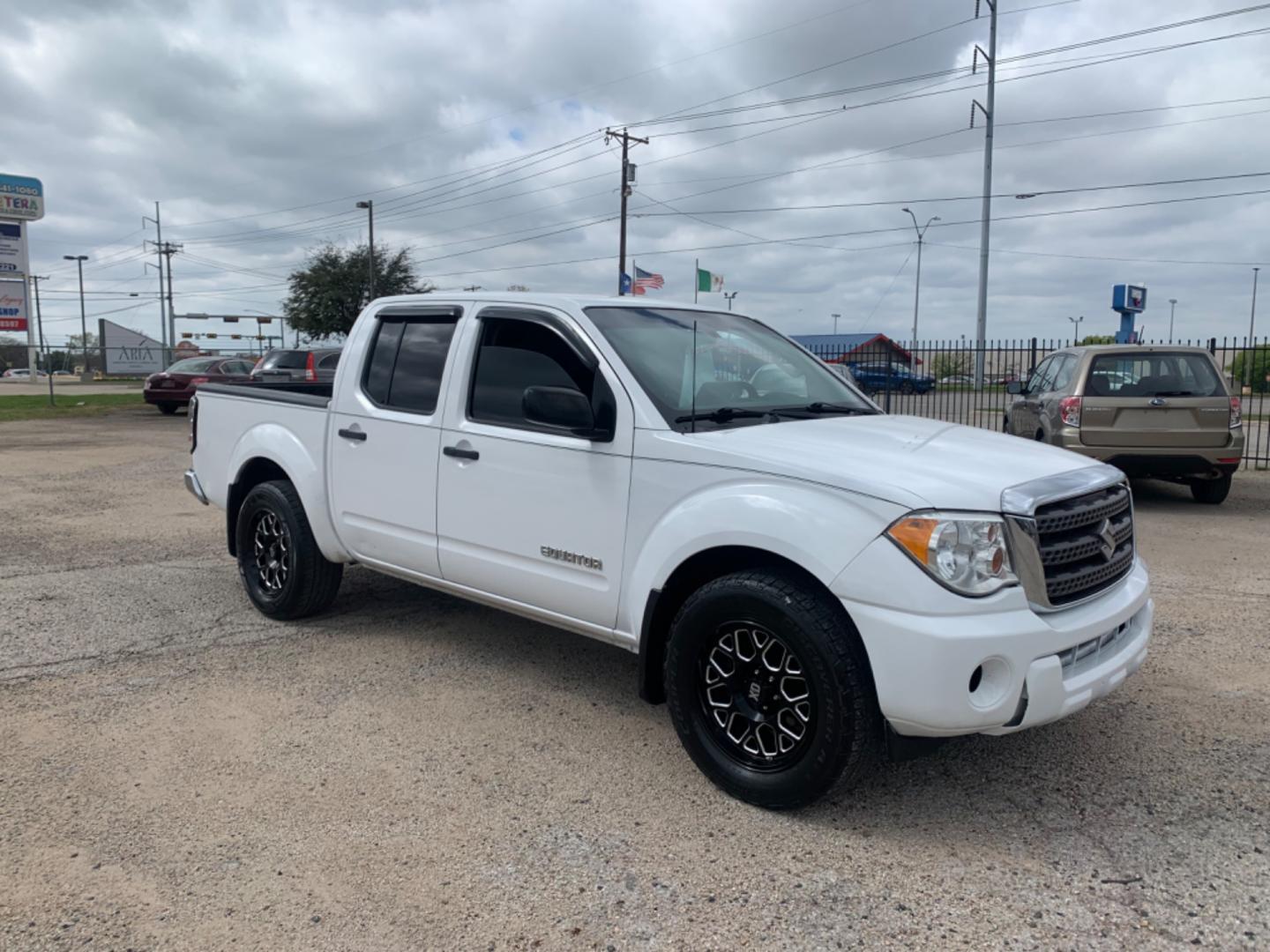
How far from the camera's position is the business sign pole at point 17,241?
2764cm

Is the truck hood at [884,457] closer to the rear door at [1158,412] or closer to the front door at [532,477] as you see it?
the front door at [532,477]

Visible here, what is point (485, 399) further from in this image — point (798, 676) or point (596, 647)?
point (798, 676)

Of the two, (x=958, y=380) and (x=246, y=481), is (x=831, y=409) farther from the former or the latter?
(x=958, y=380)

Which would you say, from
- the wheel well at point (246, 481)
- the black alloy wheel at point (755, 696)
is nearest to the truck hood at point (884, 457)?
the black alloy wheel at point (755, 696)

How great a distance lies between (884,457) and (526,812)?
181 cm

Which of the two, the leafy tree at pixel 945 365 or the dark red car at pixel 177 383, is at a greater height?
the leafy tree at pixel 945 365

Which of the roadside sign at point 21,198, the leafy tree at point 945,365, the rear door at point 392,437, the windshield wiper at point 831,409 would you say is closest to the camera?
the windshield wiper at point 831,409

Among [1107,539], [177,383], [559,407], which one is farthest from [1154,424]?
[177,383]

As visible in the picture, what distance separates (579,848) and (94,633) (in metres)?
3.65

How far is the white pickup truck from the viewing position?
3072mm

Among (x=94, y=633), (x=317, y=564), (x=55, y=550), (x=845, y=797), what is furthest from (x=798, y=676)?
(x=55, y=550)

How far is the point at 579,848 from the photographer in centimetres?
320

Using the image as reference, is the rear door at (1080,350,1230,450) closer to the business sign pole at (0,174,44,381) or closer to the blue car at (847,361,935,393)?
the blue car at (847,361,935,393)

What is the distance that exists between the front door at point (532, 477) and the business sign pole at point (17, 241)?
29404 millimetres
